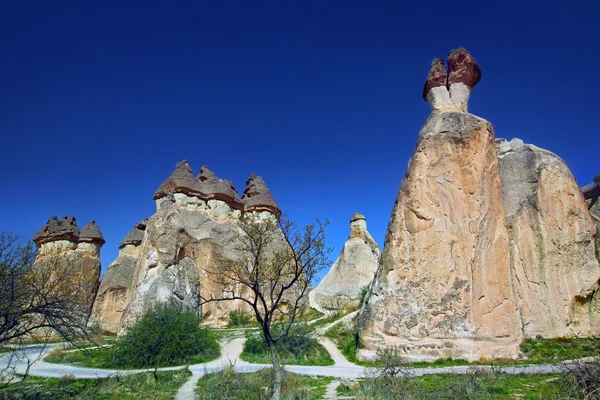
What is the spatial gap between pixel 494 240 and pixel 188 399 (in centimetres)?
852

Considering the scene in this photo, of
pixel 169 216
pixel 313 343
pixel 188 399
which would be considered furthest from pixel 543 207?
pixel 169 216

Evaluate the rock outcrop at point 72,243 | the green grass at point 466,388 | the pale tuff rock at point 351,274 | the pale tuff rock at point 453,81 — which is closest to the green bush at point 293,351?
the green grass at point 466,388

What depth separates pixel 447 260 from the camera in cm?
1029

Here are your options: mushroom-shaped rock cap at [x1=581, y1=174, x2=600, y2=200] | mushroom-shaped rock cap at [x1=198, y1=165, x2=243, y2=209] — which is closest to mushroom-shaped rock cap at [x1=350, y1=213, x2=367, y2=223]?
mushroom-shaped rock cap at [x1=198, y1=165, x2=243, y2=209]

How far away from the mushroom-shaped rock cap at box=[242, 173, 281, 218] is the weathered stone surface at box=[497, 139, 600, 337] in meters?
15.3

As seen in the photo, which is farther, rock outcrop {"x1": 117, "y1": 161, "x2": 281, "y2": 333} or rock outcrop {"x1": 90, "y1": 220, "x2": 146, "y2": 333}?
rock outcrop {"x1": 90, "y1": 220, "x2": 146, "y2": 333}

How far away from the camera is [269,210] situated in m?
25.7

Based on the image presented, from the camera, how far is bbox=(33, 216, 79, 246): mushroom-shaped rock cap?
79.3 ft

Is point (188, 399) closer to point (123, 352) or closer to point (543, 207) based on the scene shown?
point (123, 352)

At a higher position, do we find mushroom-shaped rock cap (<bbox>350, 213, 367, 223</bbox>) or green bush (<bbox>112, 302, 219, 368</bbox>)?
mushroom-shaped rock cap (<bbox>350, 213, 367, 223</bbox>)

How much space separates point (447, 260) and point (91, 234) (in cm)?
2222

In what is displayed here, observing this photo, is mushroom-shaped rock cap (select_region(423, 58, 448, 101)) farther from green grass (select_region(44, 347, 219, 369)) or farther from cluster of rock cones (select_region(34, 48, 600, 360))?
green grass (select_region(44, 347, 219, 369))

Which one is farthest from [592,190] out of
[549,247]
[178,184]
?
[178,184]

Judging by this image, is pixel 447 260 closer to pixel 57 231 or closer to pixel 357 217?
pixel 357 217
